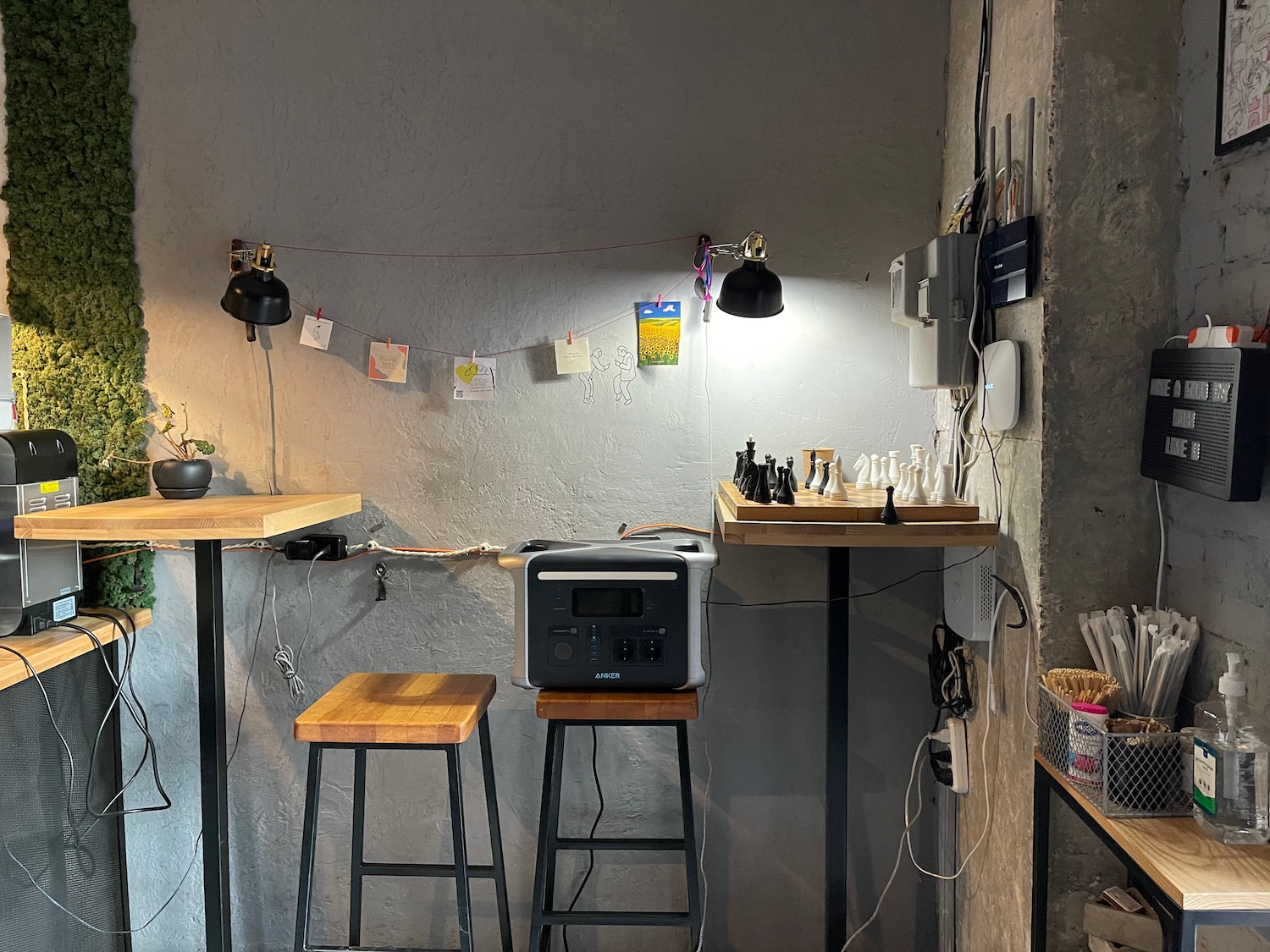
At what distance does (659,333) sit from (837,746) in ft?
3.63

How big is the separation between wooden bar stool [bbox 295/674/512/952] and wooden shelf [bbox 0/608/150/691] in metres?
0.57

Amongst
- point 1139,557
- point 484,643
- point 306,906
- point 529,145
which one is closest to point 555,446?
point 484,643

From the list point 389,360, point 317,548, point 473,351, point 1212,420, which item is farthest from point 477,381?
point 1212,420

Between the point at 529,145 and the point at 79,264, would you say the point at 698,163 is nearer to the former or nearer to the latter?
the point at 529,145

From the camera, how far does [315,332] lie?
2.41m

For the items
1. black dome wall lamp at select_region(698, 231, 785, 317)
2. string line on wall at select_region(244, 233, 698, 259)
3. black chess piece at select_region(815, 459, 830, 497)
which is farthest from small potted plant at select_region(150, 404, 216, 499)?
black chess piece at select_region(815, 459, 830, 497)

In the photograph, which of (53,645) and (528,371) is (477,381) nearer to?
(528,371)

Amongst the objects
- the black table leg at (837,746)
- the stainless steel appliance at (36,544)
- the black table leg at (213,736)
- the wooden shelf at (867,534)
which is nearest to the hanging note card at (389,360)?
the black table leg at (213,736)

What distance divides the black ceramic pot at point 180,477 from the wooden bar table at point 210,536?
0.02 metres

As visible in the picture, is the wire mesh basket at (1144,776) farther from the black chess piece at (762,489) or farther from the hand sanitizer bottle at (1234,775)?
the black chess piece at (762,489)

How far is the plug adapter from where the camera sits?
2402 mm

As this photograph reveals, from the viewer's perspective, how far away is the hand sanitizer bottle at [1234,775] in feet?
4.12

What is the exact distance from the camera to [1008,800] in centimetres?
185

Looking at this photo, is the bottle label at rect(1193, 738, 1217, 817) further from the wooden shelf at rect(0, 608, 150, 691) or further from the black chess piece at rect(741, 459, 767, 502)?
the wooden shelf at rect(0, 608, 150, 691)
